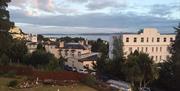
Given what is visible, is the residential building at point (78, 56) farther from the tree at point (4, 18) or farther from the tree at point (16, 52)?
the tree at point (4, 18)

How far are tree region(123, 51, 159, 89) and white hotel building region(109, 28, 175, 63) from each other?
4128 centimetres

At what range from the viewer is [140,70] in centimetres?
4784

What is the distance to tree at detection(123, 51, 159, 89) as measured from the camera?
157 feet

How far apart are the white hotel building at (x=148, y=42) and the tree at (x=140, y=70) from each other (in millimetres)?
41279

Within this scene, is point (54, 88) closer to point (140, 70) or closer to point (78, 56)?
point (140, 70)

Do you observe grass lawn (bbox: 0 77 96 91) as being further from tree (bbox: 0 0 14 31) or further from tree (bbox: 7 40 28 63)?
tree (bbox: 7 40 28 63)

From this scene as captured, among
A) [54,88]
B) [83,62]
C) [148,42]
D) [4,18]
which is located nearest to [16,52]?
[83,62]

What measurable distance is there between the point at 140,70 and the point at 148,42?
47.6m

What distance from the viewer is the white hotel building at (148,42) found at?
303 ft

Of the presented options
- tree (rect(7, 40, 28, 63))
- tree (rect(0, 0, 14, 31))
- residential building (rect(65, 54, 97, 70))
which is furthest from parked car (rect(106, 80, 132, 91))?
residential building (rect(65, 54, 97, 70))

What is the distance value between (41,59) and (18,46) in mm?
7087

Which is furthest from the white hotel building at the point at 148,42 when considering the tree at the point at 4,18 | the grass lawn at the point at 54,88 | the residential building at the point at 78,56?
the grass lawn at the point at 54,88

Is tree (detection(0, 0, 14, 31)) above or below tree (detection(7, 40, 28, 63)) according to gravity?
above

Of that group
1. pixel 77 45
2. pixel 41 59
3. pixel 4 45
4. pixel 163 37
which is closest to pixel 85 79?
pixel 4 45
